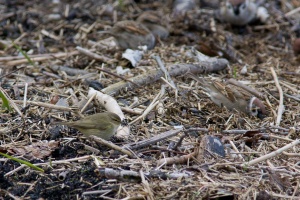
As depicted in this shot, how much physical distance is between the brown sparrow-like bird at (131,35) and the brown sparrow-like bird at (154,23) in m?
0.31

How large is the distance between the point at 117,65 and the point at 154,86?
1.04 m

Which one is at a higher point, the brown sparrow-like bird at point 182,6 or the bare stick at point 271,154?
the bare stick at point 271,154

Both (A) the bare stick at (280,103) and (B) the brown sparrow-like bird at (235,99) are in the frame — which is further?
(B) the brown sparrow-like bird at (235,99)

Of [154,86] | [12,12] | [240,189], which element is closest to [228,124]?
[154,86]

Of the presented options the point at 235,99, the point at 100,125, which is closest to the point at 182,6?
the point at 235,99

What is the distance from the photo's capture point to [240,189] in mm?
4641

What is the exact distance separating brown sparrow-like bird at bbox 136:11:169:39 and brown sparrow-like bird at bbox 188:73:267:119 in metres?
2.40

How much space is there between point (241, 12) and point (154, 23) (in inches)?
65.3

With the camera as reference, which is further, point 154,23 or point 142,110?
point 154,23

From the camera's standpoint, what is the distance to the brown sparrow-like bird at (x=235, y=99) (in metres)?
6.43

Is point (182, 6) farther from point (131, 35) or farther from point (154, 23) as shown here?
point (131, 35)

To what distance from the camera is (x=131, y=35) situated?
8477 mm

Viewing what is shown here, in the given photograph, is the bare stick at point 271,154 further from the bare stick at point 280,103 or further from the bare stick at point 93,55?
the bare stick at point 93,55

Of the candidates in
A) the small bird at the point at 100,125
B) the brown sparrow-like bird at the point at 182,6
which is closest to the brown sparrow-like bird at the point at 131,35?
the brown sparrow-like bird at the point at 182,6
